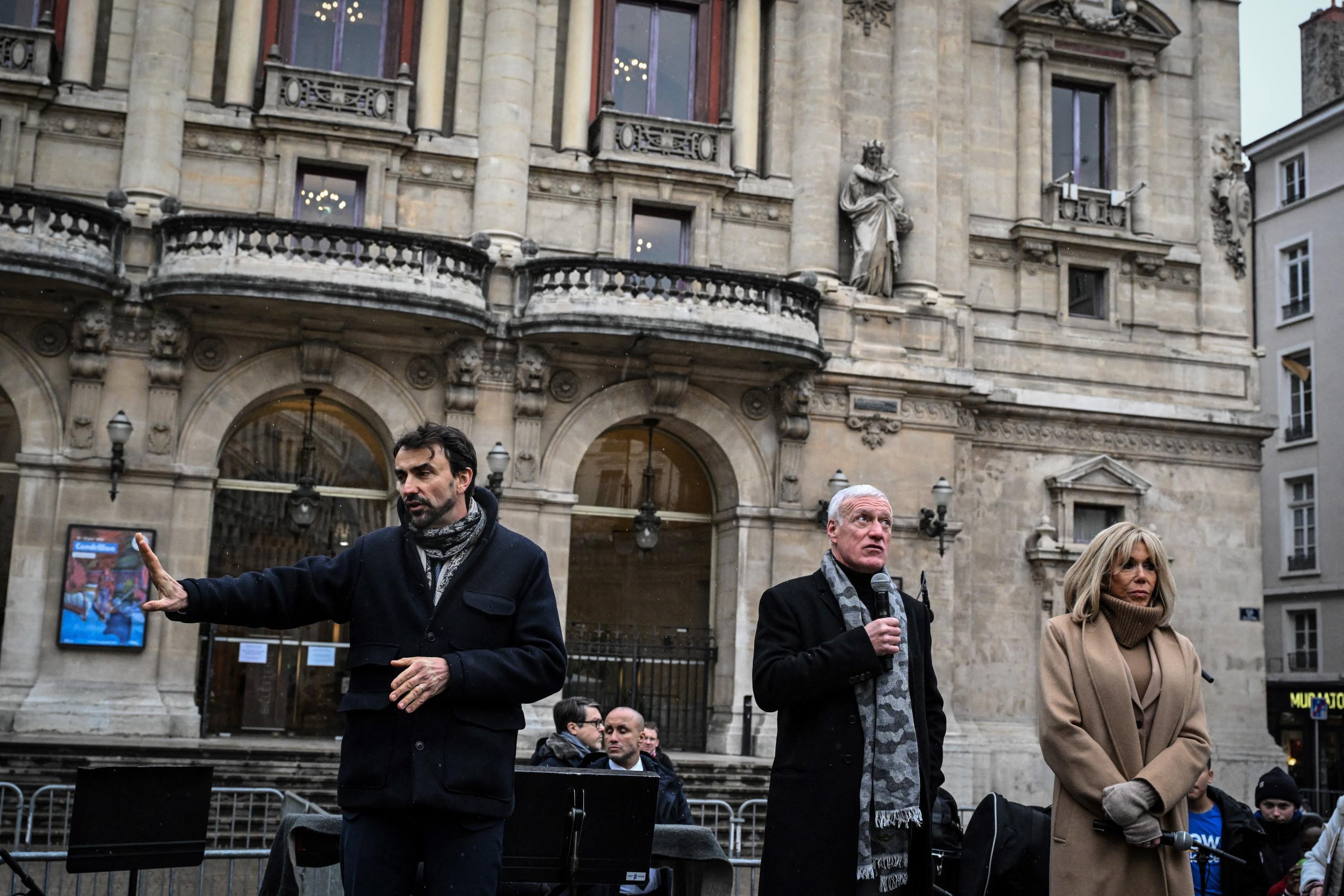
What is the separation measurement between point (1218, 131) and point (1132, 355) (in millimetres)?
4832

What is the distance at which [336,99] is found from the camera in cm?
2248

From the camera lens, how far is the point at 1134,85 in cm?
2678

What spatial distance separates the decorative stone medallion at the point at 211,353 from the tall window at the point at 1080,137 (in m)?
15.1

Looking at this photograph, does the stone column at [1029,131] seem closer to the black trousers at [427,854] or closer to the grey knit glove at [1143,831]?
the grey knit glove at [1143,831]

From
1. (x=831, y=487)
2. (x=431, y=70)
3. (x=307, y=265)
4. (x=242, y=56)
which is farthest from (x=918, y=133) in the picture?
(x=242, y=56)

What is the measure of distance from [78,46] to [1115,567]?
20111 mm

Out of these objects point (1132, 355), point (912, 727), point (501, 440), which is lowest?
point (912, 727)

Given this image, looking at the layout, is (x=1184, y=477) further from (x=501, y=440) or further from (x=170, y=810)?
(x=170, y=810)

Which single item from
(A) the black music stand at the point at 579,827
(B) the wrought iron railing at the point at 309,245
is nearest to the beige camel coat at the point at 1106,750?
(A) the black music stand at the point at 579,827

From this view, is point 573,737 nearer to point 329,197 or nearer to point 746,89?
point 329,197

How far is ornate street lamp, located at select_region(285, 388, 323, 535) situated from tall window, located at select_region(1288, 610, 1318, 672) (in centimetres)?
2518

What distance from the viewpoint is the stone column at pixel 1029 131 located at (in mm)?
25672

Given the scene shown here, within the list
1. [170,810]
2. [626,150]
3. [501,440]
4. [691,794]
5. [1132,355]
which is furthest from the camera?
[1132,355]

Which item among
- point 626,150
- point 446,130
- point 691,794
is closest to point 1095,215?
point 626,150
